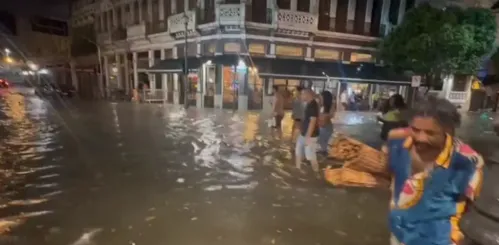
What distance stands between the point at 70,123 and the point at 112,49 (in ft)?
74.6

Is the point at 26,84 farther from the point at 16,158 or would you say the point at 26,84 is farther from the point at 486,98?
the point at 486,98

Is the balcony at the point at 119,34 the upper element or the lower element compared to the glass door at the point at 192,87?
upper

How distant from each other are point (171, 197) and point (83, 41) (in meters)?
39.3

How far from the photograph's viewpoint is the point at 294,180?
6.57 metres

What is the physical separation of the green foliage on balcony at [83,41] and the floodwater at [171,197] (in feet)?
102

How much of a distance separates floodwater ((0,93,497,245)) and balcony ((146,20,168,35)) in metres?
18.3

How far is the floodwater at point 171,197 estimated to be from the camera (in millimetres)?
4246

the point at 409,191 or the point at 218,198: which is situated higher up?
the point at 409,191

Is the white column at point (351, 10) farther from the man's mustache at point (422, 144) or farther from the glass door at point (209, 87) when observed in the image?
the man's mustache at point (422, 144)

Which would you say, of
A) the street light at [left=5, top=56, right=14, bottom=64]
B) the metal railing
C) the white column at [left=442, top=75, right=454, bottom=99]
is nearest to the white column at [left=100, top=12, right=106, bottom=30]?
the metal railing

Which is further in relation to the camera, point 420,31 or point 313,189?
point 420,31

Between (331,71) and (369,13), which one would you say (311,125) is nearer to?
(331,71)

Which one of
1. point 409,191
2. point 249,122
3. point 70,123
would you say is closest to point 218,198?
point 409,191

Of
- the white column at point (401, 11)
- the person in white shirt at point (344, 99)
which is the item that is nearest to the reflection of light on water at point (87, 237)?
the person in white shirt at point (344, 99)
